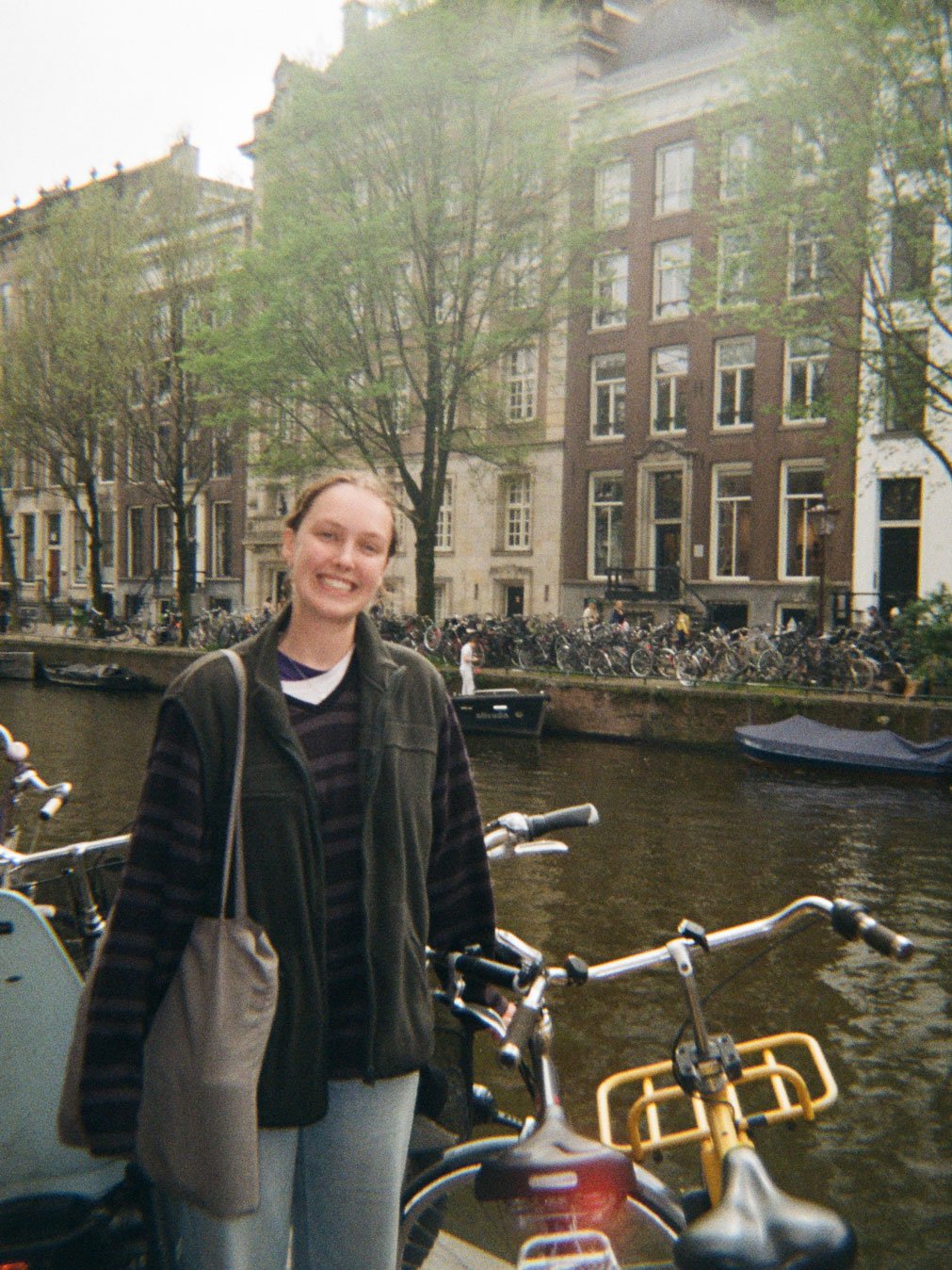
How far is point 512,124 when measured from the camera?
22.9 meters

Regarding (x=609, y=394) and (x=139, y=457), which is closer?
(x=609, y=394)

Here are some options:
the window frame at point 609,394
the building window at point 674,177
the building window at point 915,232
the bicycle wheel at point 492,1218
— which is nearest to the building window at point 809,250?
the building window at point 915,232

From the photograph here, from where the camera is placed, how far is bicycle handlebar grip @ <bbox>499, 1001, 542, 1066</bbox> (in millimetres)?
Result: 1653

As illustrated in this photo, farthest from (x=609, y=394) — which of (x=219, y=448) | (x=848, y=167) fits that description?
(x=848, y=167)

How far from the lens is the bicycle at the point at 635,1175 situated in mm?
1343

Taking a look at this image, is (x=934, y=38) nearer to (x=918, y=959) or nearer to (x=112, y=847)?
(x=918, y=959)

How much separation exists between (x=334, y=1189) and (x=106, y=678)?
26303 millimetres

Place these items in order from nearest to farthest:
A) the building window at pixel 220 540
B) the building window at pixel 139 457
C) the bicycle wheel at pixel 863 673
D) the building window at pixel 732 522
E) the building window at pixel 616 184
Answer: the bicycle wheel at pixel 863 673 → the building window at pixel 732 522 → the building window at pixel 616 184 → the building window at pixel 139 457 → the building window at pixel 220 540

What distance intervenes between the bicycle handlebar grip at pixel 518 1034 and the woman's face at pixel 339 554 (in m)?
0.62


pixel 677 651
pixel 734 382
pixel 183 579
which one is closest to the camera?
pixel 677 651

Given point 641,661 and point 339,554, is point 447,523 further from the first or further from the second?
point 339,554

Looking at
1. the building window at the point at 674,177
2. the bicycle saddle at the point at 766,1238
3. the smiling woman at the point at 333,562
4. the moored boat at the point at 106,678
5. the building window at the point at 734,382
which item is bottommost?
the moored boat at the point at 106,678

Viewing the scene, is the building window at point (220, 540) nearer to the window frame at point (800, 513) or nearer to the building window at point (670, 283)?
the building window at point (670, 283)

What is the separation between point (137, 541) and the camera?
1662 inches
